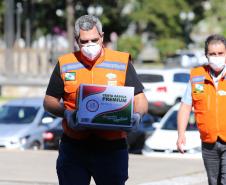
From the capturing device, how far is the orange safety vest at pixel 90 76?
18.1ft

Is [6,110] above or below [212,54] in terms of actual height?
below

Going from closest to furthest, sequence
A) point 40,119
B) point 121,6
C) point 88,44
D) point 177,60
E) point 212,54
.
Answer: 1. point 88,44
2. point 212,54
3. point 40,119
4. point 177,60
5. point 121,6

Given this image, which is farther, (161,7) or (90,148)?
(161,7)

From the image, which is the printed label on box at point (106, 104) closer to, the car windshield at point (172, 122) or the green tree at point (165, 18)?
the car windshield at point (172, 122)

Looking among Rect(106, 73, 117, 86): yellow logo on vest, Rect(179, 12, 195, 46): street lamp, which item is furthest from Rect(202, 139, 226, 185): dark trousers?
Rect(179, 12, 195, 46): street lamp

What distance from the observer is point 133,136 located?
19594 mm

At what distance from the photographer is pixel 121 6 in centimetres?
6706

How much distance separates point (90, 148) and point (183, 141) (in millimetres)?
1526

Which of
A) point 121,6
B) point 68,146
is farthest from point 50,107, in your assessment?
point 121,6

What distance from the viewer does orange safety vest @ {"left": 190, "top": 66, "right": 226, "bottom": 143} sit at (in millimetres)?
6723

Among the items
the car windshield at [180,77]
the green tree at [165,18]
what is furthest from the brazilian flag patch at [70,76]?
the green tree at [165,18]

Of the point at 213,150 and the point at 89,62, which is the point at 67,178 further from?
the point at 213,150

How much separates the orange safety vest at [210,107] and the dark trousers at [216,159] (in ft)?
0.18

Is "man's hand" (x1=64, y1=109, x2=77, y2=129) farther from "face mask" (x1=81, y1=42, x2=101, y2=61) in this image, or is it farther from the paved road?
the paved road
